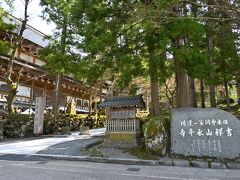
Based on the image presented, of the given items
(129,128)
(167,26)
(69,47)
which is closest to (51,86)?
(69,47)

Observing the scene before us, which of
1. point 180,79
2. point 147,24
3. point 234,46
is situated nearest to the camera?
point 147,24

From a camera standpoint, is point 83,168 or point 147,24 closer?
point 83,168

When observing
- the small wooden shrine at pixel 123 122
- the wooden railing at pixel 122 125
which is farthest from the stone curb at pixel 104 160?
the wooden railing at pixel 122 125

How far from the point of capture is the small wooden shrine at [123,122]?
13.8 metres

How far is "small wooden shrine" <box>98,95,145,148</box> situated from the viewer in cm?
1381

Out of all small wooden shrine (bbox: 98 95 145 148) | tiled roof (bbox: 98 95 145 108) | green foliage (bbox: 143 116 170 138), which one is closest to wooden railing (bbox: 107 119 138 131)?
small wooden shrine (bbox: 98 95 145 148)

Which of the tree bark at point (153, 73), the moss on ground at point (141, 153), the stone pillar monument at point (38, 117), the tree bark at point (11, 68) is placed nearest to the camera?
the moss on ground at point (141, 153)

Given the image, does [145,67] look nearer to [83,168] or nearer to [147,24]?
[147,24]

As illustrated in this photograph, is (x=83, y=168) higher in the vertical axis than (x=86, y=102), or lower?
lower

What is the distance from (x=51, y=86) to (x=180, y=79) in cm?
2132

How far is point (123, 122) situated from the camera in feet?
46.7

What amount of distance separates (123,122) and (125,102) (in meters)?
1.02

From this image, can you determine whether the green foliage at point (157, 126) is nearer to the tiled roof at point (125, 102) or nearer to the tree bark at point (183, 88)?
the tiled roof at point (125, 102)

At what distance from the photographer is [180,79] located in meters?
13.9
